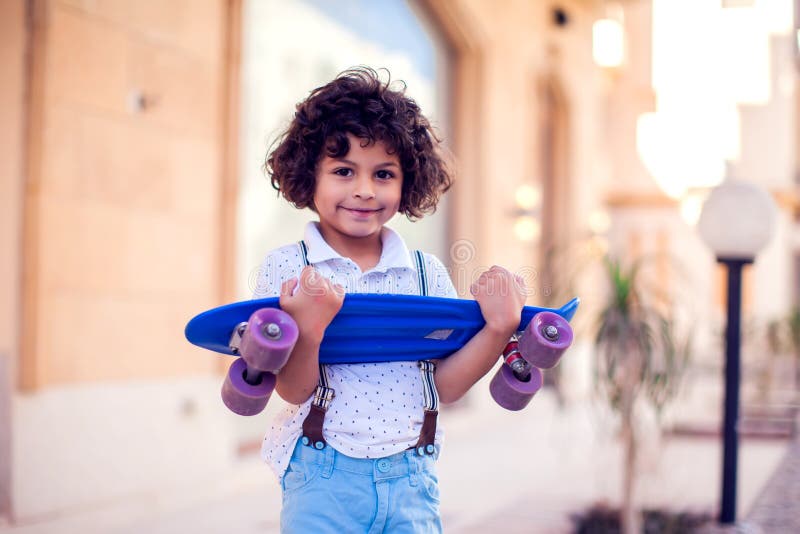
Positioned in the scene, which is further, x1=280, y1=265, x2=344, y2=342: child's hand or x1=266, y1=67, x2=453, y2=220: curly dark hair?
x1=266, y1=67, x2=453, y2=220: curly dark hair

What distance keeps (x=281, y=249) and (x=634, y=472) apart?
99.9 inches

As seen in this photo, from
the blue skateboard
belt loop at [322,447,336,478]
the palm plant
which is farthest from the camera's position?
the palm plant

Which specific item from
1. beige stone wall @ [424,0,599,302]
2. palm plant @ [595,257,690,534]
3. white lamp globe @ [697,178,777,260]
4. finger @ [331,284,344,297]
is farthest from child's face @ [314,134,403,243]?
beige stone wall @ [424,0,599,302]

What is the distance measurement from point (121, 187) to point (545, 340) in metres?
3.23

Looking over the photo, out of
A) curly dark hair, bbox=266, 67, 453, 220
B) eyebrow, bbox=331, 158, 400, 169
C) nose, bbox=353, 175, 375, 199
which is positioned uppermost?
curly dark hair, bbox=266, 67, 453, 220

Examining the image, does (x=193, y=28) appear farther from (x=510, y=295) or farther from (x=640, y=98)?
(x=640, y=98)

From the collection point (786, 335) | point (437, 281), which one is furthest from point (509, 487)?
point (786, 335)

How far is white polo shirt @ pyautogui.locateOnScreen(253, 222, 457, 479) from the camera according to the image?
168 centimetres

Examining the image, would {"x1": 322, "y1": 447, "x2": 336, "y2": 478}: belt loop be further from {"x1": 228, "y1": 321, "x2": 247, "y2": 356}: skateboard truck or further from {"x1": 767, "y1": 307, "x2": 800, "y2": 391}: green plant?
{"x1": 767, "y1": 307, "x2": 800, "y2": 391}: green plant

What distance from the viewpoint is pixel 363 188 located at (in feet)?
5.65

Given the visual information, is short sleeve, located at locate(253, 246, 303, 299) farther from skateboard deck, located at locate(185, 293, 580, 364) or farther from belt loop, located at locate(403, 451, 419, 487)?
belt loop, located at locate(403, 451, 419, 487)

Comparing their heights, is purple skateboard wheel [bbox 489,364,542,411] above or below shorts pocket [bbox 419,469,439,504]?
above

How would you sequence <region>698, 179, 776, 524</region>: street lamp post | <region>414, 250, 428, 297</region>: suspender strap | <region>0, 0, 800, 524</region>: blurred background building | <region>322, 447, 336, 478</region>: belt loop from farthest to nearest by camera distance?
<region>698, 179, 776, 524</region>: street lamp post
<region>0, 0, 800, 524</region>: blurred background building
<region>414, 250, 428, 297</region>: suspender strap
<region>322, 447, 336, 478</region>: belt loop

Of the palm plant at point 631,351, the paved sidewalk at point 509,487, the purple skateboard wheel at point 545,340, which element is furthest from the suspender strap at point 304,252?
the paved sidewalk at point 509,487
